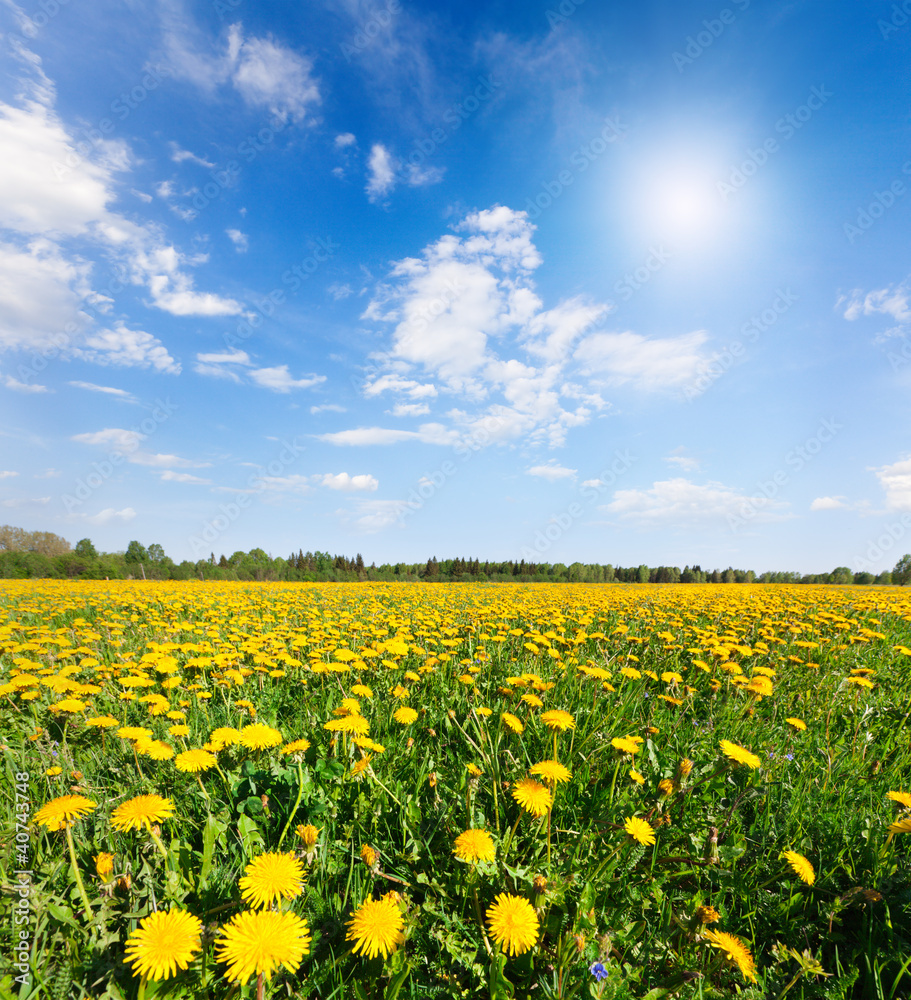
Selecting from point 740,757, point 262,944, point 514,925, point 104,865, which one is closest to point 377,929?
point 262,944

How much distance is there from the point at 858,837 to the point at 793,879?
0.54 metres

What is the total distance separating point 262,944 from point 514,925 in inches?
30.8

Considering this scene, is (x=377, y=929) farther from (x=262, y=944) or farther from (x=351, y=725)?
(x=351, y=725)

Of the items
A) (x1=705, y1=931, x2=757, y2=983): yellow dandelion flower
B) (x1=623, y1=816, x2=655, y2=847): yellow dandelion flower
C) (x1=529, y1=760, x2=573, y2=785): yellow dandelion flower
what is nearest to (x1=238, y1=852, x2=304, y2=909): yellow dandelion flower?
(x1=529, y1=760, x2=573, y2=785): yellow dandelion flower

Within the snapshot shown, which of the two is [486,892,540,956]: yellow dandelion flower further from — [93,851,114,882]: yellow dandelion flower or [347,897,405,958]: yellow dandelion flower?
[93,851,114,882]: yellow dandelion flower

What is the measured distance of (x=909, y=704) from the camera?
390 centimetres

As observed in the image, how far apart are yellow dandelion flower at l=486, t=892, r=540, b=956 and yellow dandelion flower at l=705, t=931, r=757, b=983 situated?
0.61 metres

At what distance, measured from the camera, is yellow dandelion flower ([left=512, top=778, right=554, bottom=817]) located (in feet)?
5.77

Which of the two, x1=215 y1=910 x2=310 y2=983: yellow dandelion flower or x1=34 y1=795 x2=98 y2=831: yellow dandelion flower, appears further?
x1=34 y1=795 x2=98 y2=831: yellow dandelion flower

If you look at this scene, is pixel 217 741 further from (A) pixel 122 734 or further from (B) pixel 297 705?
(B) pixel 297 705

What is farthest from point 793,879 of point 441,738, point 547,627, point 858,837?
point 547,627

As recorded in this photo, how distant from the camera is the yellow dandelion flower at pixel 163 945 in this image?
1.18 meters

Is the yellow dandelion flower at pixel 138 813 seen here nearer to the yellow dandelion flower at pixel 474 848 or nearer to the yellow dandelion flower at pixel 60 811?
the yellow dandelion flower at pixel 60 811

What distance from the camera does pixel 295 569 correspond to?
61375 mm
